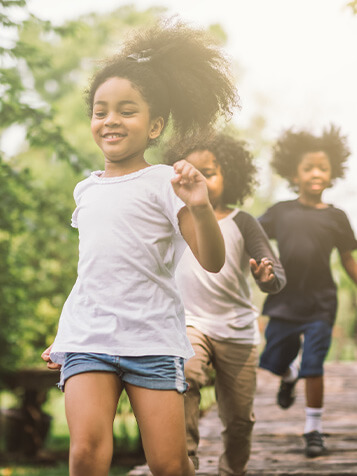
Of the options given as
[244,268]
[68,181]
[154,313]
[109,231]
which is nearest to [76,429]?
[154,313]

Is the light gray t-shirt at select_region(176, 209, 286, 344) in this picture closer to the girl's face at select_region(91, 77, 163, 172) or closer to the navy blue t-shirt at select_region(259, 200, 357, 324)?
the navy blue t-shirt at select_region(259, 200, 357, 324)

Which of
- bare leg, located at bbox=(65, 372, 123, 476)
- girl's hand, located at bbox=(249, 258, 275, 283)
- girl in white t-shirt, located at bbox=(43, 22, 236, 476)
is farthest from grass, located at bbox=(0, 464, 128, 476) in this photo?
bare leg, located at bbox=(65, 372, 123, 476)

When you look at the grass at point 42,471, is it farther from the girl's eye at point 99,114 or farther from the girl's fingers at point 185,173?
the girl's fingers at point 185,173

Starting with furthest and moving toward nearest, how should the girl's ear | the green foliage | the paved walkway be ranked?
1. the green foliage
2. the paved walkway
3. the girl's ear

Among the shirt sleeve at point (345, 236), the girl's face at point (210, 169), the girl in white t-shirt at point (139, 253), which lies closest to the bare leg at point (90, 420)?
the girl in white t-shirt at point (139, 253)

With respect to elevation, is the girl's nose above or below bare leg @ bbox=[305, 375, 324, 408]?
above

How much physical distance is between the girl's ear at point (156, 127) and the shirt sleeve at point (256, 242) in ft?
3.29

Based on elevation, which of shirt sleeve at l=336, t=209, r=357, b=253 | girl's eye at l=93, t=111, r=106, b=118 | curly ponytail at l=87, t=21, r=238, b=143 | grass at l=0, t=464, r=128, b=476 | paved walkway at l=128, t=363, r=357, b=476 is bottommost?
grass at l=0, t=464, r=128, b=476

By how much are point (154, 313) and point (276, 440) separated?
3.40 meters

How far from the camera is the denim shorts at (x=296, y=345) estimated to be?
15.8 ft

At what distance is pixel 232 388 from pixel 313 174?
6.31ft

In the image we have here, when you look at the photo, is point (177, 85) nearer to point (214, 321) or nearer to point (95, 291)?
point (95, 291)

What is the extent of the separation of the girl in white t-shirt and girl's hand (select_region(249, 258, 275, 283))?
0.55 metres

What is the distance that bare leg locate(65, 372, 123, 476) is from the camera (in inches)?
90.7
